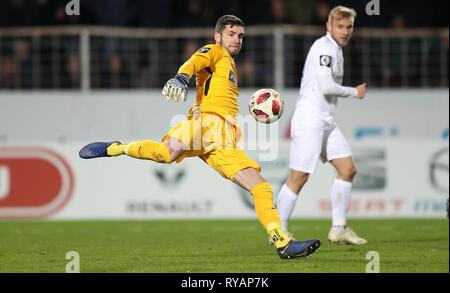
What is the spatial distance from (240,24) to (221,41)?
0.22 metres

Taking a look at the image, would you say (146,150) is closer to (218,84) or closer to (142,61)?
(218,84)

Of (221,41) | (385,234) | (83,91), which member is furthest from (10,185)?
(221,41)

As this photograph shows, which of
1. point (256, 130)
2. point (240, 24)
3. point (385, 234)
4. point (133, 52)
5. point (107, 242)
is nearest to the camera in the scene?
point (240, 24)

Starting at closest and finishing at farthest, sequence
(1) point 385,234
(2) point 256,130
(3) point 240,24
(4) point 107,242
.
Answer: (3) point 240,24 < (4) point 107,242 < (1) point 385,234 < (2) point 256,130

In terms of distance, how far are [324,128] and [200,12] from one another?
740 cm

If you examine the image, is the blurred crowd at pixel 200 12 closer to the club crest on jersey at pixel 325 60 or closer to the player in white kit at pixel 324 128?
the player in white kit at pixel 324 128

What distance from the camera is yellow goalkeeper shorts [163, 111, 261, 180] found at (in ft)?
27.8

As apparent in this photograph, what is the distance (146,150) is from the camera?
28.9 ft

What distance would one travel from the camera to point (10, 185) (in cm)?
1547

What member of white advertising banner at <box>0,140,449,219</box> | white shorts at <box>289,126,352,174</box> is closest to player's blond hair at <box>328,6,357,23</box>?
white shorts at <box>289,126,352,174</box>

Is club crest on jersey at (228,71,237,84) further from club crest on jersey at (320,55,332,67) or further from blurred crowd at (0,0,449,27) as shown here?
blurred crowd at (0,0,449,27)

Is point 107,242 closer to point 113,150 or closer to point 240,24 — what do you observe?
point 113,150

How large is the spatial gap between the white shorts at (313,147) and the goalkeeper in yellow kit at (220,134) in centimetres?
160

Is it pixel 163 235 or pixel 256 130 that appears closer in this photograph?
pixel 163 235
